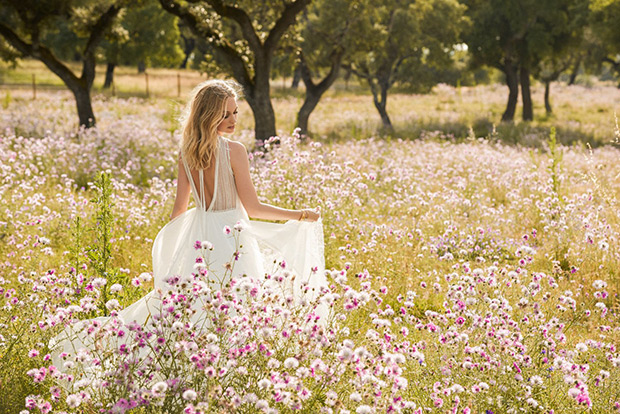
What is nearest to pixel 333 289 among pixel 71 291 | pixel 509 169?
pixel 71 291

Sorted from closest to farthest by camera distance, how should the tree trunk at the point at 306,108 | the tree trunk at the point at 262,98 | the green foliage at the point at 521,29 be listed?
the tree trunk at the point at 262,98
the tree trunk at the point at 306,108
the green foliage at the point at 521,29

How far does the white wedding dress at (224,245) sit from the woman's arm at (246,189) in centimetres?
6

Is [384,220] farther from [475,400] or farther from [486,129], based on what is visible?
[486,129]

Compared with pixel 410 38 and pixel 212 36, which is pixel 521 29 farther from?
pixel 212 36

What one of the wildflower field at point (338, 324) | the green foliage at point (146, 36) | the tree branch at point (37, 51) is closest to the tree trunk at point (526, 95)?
the wildflower field at point (338, 324)

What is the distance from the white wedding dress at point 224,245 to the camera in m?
4.50

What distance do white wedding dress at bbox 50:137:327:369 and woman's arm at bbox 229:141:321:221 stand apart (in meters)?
0.06

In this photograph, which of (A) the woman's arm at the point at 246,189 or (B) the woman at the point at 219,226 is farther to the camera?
(A) the woman's arm at the point at 246,189

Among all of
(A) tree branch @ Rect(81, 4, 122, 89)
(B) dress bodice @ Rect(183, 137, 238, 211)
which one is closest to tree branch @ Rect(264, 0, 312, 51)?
(A) tree branch @ Rect(81, 4, 122, 89)

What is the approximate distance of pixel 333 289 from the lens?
3.99m

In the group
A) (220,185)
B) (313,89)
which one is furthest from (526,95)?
(220,185)

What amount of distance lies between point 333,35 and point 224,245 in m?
17.0

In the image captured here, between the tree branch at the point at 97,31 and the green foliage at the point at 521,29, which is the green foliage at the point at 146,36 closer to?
the tree branch at the point at 97,31

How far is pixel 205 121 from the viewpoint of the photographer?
4559 mm
